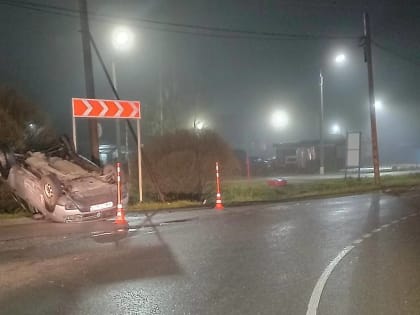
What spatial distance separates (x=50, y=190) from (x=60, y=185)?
0.84ft

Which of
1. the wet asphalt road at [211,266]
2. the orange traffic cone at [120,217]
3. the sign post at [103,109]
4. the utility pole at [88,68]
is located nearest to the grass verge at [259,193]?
the sign post at [103,109]

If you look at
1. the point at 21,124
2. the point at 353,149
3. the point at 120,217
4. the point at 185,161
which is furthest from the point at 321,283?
the point at 353,149

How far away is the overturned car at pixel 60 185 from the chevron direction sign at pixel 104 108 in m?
1.63

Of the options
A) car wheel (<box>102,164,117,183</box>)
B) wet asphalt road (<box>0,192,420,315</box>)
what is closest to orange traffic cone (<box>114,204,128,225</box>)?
wet asphalt road (<box>0,192,420,315</box>)

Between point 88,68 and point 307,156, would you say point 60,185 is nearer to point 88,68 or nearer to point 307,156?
point 88,68

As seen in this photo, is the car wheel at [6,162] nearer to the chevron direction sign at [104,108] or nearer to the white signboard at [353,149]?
the chevron direction sign at [104,108]

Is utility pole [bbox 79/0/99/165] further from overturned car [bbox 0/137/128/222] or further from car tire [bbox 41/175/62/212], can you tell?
car tire [bbox 41/175/62/212]

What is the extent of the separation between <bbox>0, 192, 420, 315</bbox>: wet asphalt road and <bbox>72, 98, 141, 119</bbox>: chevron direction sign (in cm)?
464

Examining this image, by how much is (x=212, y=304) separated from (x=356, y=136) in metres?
26.6

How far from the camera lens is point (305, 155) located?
58.4 m

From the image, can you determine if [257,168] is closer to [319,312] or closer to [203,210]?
[203,210]

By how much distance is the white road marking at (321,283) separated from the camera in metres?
6.06

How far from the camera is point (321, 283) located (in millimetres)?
7176

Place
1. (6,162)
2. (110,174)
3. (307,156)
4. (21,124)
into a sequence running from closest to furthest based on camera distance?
(110,174)
(6,162)
(21,124)
(307,156)
